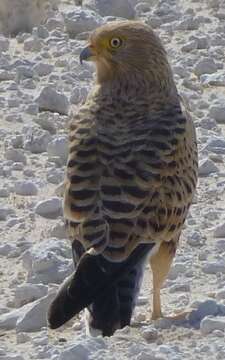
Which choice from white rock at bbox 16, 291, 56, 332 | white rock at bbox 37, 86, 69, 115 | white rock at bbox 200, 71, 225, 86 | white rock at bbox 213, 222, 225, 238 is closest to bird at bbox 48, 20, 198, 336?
Answer: white rock at bbox 16, 291, 56, 332

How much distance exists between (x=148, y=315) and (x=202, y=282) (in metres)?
0.51

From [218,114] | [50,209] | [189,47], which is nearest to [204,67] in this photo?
[189,47]

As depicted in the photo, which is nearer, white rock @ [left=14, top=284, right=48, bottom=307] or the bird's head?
white rock @ [left=14, top=284, right=48, bottom=307]

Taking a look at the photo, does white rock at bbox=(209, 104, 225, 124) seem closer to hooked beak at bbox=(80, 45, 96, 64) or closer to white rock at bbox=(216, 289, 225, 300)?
hooked beak at bbox=(80, 45, 96, 64)

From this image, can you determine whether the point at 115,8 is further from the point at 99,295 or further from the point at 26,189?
the point at 99,295

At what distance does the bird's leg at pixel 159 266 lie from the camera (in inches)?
419

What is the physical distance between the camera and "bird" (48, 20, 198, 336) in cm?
995

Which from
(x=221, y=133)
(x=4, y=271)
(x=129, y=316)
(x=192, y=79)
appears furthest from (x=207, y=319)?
(x=192, y=79)

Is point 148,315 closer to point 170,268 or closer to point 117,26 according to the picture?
point 170,268

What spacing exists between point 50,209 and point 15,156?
102 centimetres

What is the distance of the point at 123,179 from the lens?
10.4m

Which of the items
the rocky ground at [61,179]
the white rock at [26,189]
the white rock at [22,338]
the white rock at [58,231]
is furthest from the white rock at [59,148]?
the white rock at [22,338]

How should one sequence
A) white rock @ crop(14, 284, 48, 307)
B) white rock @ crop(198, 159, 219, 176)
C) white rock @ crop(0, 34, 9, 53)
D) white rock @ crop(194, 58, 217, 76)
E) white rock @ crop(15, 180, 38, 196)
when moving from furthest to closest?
white rock @ crop(0, 34, 9, 53) < white rock @ crop(194, 58, 217, 76) < white rock @ crop(198, 159, 219, 176) < white rock @ crop(15, 180, 38, 196) < white rock @ crop(14, 284, 48, 307)

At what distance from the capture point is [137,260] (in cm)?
1016
